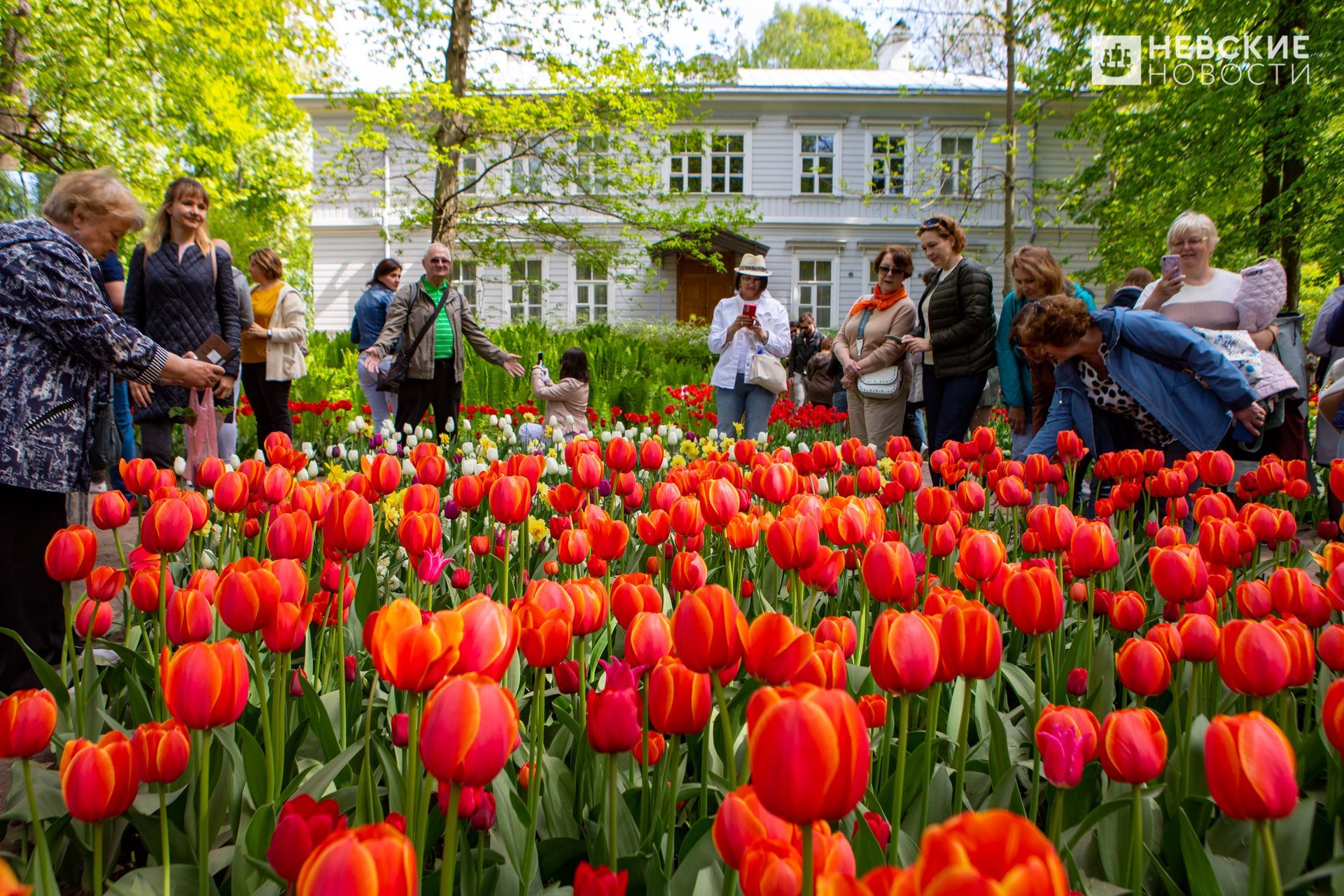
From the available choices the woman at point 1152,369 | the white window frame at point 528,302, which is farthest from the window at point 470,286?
the woman at point 1152,369

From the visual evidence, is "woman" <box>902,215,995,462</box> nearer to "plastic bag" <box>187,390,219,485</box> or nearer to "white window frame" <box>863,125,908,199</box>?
"plastic bag" <box>187,390,219,485</box>

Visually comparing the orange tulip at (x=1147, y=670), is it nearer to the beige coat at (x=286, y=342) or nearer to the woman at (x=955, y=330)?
the woman at (x=955, y=330)

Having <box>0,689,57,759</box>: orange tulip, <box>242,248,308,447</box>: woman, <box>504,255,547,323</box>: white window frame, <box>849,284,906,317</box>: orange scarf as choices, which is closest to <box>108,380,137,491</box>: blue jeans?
<box>242,248,308,447</box>: woman

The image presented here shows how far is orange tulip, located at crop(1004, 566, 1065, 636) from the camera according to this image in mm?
1298

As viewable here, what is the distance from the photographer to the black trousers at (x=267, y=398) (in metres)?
5.87

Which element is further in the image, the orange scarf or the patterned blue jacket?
the orange scarf

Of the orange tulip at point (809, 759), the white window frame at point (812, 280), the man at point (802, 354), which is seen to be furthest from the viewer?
the white window frame at point (812, 280)

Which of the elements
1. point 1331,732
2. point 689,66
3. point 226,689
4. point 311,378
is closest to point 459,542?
point 226,689

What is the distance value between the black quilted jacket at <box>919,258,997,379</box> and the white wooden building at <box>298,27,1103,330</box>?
60.4 ft

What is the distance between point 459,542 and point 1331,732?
2360mm

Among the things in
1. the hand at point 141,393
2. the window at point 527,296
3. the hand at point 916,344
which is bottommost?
the hand at point 141,393

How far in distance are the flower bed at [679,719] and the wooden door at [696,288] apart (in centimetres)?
2151

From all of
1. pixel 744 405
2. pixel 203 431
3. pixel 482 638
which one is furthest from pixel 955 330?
pixel 482 638

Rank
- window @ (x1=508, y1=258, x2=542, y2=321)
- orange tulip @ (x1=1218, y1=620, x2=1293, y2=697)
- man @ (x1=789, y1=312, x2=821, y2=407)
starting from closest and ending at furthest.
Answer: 1. orange tulip @ (x1=1218, y1=620, x2=1293, y2=697)
2. man @ (x1=789, y1=312, x2=821, y2=407)
3. window @ (x1=508, y1=258, x2=542, y2=321)
